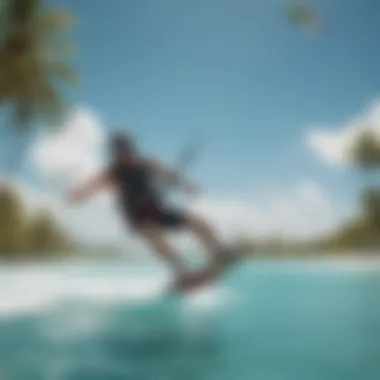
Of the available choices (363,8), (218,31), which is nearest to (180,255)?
(218,31)

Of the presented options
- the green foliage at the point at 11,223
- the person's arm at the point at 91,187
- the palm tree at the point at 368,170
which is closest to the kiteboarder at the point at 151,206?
the person's arm at the point at 91,187

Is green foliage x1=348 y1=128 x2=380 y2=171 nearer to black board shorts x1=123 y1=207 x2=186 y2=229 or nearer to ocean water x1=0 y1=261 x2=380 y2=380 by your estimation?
ocean water x1=0 y1=261 x2=380 y2=380

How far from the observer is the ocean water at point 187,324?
1271mm

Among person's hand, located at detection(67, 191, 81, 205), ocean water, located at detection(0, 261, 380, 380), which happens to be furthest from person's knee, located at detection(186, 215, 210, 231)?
person's hand, located at detection(67, 191, 81, 205)

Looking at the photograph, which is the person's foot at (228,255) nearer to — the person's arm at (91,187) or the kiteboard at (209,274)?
the kiteboard at (209,274)

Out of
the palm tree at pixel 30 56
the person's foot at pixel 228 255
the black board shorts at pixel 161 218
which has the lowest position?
the person's foot at pixel 228 255

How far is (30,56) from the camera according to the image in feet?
4.43

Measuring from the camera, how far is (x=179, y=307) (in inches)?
51.8

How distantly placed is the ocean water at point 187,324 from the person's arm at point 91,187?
0.46 ft

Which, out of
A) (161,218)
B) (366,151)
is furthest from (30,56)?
(366,151)

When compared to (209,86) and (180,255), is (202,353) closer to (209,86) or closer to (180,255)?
(180,255)

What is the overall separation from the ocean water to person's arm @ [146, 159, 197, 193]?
0.18 m

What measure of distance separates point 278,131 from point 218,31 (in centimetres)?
25

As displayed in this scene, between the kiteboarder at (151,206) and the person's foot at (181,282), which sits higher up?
the kiteboarder at (151,206)
